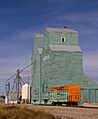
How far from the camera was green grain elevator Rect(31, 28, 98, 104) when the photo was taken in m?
80.3

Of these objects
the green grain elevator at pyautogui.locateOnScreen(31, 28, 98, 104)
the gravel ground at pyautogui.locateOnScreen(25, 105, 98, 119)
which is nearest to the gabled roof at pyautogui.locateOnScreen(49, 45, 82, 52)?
the green grain elevator at pyautogui.locateOnScreen(31, 28, 98, 104)

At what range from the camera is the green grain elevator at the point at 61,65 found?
80312mm

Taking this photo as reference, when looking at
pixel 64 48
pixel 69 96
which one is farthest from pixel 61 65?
pixel 69 96

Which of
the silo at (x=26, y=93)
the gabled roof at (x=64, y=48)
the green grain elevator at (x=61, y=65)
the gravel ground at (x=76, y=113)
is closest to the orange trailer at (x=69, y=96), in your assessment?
the green grain elevator at (x=61, y=65)

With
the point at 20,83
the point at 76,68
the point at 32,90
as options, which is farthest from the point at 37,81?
the point at 20,83

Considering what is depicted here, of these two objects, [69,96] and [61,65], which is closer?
[69,96]

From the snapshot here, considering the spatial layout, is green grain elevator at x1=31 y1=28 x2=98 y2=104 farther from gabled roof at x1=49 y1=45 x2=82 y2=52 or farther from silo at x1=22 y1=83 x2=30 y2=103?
silo at x1=22 y1=83 x2=30 y2=103

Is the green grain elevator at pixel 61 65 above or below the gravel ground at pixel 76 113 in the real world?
above

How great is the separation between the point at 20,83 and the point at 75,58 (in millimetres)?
38422

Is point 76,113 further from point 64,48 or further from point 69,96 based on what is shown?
point 64,48

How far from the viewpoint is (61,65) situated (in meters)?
81.2

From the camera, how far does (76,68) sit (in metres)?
81.9

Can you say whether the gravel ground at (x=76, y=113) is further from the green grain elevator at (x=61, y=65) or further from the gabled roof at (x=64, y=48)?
the gabled roof at (x=64, y=48)

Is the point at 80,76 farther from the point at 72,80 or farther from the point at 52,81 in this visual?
the point at 52,81
